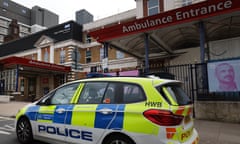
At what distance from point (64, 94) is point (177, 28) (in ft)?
30.8

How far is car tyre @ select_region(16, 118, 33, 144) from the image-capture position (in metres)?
4.88

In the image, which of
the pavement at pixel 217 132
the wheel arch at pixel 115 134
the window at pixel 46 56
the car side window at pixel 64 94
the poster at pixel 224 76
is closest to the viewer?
the wheel arch at pixel 115 134

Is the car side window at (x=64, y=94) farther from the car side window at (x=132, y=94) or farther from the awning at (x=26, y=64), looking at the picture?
the awning at (x=26, y=64)

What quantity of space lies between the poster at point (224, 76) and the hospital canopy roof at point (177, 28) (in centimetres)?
292

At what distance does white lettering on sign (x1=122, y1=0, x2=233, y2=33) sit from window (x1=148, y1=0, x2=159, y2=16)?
983cm

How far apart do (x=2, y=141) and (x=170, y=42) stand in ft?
42.6

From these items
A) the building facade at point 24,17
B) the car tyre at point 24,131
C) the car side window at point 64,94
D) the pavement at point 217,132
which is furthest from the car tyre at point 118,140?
the building facade at point 24,17

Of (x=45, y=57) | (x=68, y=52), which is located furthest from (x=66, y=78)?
(x=45, y=57)

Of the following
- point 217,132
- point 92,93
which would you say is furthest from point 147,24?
point 92,93

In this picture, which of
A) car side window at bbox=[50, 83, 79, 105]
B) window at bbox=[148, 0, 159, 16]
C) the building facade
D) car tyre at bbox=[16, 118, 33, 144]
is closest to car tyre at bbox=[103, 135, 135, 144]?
car side window at bbox=[50, 83, 79, 105]

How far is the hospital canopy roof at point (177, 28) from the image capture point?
29.6 feet

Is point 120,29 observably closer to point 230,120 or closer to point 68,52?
point 230,120

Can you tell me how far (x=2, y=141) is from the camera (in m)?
5.18

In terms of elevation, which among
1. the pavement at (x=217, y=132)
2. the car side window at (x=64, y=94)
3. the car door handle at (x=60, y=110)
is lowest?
the pavement at (x=217, y=132)
